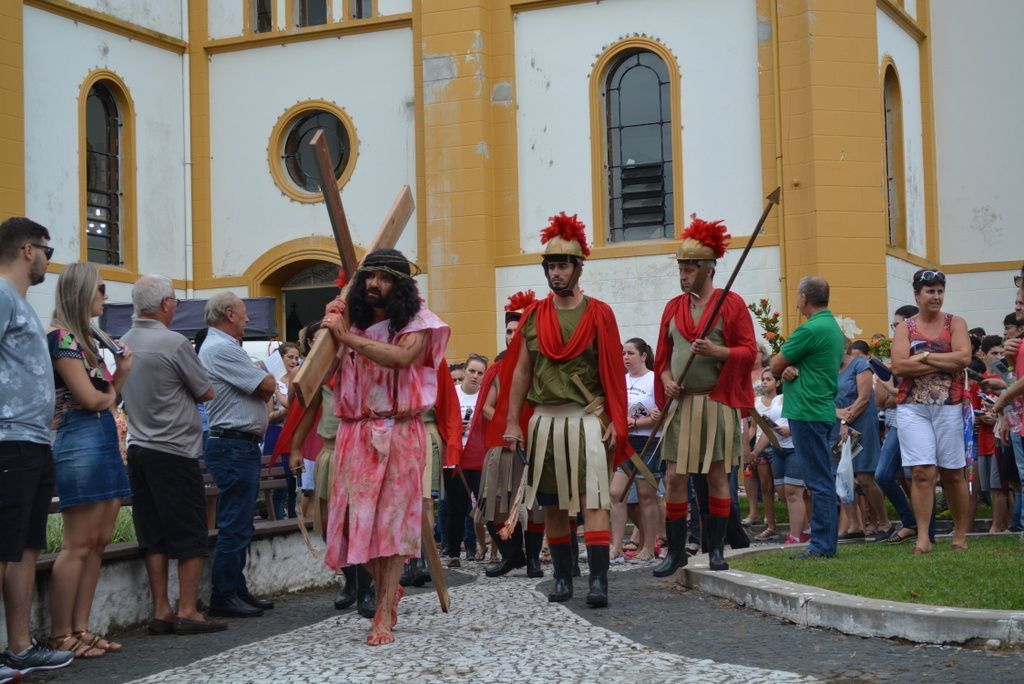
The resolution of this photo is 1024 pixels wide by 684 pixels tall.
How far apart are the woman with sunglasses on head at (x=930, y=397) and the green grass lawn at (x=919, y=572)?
0.47m

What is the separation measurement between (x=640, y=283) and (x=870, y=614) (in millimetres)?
13838

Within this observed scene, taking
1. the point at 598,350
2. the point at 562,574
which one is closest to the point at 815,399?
the point at 598,350

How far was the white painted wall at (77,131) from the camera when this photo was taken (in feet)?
68.2

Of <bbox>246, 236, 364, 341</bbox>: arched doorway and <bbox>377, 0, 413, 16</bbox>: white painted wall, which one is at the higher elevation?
<bbox>377, 0, 413, 16</bbox>: white painted wall

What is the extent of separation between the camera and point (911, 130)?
2231 centimetres

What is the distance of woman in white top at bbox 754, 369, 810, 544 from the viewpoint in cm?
1240

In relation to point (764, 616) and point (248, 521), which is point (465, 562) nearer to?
point (248, 521)

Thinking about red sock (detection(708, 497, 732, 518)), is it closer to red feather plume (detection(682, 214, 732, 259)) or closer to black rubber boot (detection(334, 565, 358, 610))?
red feather plume (detection(682, 214, 732, 259))

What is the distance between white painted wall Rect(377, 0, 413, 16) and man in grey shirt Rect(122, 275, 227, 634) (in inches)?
575

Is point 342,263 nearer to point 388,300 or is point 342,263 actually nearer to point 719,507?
point 388,300

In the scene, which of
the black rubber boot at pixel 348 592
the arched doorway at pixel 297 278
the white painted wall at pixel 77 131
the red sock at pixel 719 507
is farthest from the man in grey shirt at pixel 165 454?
the arched doorway at pixel 297 278

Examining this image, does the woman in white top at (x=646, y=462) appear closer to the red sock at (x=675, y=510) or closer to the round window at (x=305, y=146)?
the red sock at (x=675, y=510)

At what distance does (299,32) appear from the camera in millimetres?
23031

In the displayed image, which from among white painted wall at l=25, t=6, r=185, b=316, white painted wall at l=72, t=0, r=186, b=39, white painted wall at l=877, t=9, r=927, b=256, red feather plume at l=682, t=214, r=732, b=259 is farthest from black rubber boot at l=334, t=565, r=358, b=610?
white painted wall at l=72, t=0, r=186, b=39
